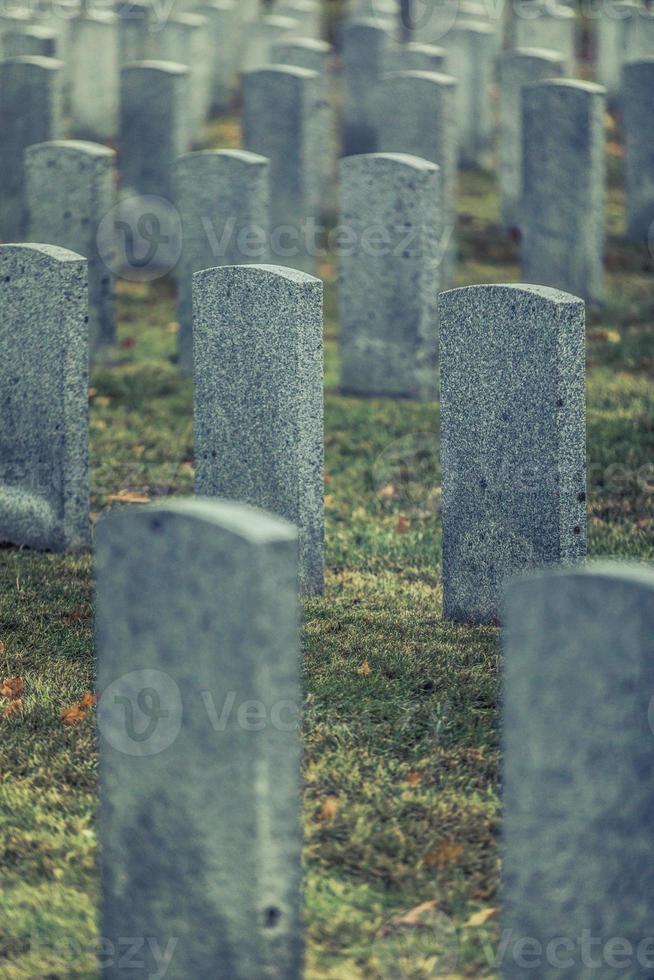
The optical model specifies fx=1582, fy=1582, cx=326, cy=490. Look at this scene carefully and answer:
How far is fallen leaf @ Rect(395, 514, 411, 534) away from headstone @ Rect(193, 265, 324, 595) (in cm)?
95

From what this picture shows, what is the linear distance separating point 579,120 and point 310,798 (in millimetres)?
6674

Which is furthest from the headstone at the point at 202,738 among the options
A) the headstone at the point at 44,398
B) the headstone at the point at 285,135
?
the headstone at the point at 285,135

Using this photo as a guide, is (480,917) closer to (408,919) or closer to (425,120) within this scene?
(408,919)

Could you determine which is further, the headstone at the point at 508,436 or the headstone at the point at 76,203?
the headstone at the point at 76,203

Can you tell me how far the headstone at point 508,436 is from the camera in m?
5.29

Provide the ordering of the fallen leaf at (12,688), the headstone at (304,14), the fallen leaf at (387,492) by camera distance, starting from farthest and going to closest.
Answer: the headstone at (304,14)
the fallen leaf at (387,492)
the fallen leaf at (12,688)

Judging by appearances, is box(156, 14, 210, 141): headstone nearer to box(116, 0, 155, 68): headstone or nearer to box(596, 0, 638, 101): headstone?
box(116, 0, 155, 68): headstone

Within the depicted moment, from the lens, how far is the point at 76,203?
9.19 metres

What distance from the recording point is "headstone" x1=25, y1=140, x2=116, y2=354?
9.12 metres

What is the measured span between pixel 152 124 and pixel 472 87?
14.7 feet

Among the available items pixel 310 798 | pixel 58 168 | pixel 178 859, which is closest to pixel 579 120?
pixel 58 168

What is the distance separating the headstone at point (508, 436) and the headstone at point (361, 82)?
9.54 m

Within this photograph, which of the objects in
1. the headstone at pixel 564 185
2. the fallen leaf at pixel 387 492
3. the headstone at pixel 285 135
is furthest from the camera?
the headstone at pixel 285 135

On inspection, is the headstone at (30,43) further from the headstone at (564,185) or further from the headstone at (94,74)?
the headstone at (564,185)
